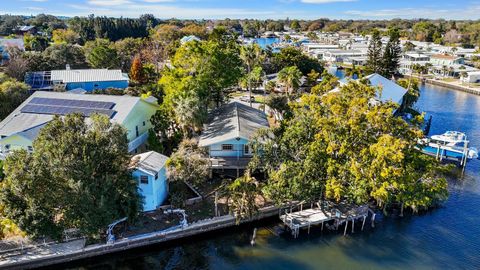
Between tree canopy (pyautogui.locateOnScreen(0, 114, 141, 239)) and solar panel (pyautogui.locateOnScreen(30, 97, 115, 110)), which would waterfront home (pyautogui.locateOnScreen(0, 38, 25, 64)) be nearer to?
solar panel (pyautogui.locateOnScreen(30, 97, 115, 110))

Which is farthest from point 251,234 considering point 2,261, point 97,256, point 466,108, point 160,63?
point 160,63

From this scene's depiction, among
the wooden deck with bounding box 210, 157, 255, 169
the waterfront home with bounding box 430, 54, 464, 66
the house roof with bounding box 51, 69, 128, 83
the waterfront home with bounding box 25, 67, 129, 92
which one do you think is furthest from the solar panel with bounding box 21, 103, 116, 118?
the waterfront home with bounding box 430, 54, 464, 66

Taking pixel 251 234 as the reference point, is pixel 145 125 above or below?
above

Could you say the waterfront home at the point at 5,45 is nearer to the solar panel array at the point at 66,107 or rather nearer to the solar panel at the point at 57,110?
the solar panel array at the point at 66,107

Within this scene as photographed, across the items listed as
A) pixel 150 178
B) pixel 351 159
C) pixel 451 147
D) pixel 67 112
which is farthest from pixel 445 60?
pixel 67 112

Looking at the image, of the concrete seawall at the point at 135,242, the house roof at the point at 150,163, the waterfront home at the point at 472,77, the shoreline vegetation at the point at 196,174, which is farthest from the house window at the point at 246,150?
the waterfront home at the point at 472,77

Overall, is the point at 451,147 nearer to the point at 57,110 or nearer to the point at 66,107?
the point at 66,107

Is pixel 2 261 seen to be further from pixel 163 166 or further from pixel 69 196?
pixel 163 166
